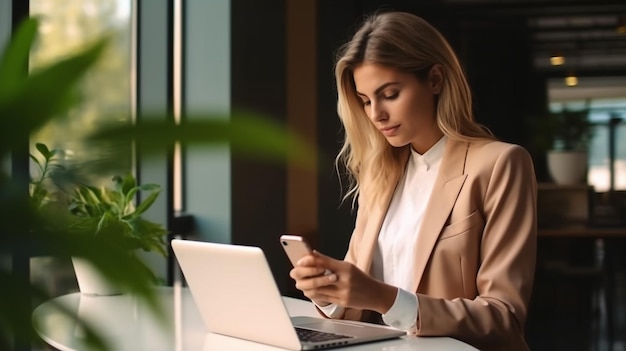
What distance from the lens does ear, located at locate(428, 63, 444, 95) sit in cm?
221

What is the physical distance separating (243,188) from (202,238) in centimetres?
30

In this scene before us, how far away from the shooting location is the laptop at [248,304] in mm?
1728

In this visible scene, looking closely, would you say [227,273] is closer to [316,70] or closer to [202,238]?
[202,238]

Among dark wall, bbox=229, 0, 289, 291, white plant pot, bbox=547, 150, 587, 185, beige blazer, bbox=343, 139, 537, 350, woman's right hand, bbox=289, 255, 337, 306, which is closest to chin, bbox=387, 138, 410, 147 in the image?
beige blazer, bbox=343, 139, 537, 350

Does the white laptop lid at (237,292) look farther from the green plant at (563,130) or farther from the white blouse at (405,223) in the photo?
the green plant at (563,130)

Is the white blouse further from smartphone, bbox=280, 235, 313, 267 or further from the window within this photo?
the window

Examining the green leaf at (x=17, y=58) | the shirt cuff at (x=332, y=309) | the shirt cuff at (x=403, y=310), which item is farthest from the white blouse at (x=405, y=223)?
the green leaf at (x=17, y=58)

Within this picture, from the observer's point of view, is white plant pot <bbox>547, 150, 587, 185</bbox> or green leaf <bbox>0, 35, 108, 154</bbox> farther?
white plant pot <bbox>547, 150, 587, 185</bbox>

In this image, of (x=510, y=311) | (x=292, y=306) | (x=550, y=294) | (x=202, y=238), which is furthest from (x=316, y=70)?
(x=510, y=311)

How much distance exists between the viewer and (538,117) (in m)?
4.39

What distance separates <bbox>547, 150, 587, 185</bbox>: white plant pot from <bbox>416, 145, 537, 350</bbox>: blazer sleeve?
7.68 ft

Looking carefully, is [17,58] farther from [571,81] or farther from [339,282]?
[571,81]

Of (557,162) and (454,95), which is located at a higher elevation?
(454,95)

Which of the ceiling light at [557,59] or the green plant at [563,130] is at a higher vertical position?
the ceiling light at [557,59]
